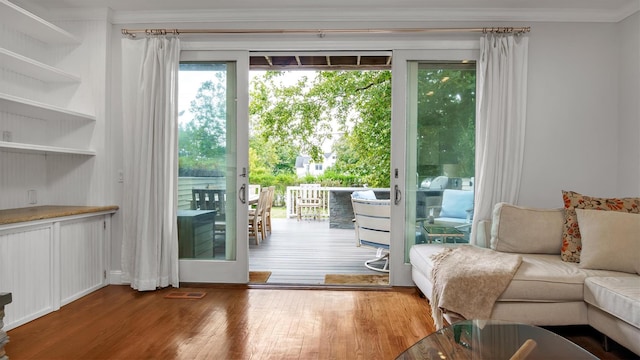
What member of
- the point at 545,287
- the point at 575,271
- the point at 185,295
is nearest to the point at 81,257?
the point at 185,295

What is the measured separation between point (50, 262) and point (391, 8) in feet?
12.2

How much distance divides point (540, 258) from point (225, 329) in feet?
8.12

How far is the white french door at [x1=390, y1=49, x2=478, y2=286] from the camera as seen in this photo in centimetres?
359

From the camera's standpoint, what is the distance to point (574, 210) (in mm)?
2893

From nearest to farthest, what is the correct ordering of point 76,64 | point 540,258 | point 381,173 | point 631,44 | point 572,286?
point 572,286 → point 540,258 → point 631,44 → point 76,64 → point 381,173

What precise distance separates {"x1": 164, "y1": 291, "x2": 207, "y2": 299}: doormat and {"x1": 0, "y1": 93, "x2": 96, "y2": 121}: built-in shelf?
1875 mm

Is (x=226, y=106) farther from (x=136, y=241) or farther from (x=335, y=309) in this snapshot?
(x=335, y=309)

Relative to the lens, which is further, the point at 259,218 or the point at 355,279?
the point at 259,218

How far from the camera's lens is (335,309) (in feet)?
9.96

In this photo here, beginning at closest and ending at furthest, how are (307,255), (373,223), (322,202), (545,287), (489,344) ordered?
(489,344)
(545,287)
(373,223)
(307,255)
(322,202)

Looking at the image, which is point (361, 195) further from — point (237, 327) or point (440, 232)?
point (237, 327)

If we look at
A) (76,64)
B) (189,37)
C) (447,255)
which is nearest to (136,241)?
(76,64)

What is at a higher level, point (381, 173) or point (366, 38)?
point (366, 38)

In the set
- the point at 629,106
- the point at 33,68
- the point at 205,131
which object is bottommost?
the point at 205,131
